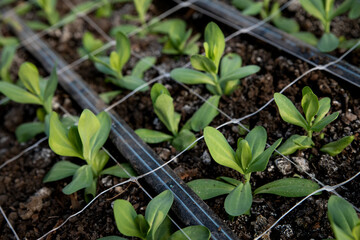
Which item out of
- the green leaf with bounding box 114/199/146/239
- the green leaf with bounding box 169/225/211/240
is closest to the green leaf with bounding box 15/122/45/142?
the green leaf with bounding box 114/199/146/239

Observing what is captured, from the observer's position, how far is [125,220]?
93 centimetres

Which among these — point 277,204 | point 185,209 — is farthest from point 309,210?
point 185,209

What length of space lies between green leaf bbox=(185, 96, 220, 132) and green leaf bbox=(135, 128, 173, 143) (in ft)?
0.30

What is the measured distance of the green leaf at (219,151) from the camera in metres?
1.00

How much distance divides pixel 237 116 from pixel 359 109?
38cm

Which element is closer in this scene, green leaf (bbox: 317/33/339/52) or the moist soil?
the moist soil

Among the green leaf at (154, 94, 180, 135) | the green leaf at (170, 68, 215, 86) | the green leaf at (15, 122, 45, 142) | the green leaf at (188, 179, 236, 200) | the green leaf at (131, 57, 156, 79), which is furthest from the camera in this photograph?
the green leaf at (131, 57, 156, 79)

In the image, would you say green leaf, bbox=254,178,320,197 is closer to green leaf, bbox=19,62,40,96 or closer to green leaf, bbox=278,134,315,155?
green leaf, bbox=278,134,315,155

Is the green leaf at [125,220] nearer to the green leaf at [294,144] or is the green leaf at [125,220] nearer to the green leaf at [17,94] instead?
the green leaf at [294,144]

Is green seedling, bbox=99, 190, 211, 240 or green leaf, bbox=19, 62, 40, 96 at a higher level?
green leaf, bbox=19, 62, 40, 96

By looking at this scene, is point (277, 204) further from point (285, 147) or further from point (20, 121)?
point (20, 121)

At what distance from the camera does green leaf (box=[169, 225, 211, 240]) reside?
904 millimetres

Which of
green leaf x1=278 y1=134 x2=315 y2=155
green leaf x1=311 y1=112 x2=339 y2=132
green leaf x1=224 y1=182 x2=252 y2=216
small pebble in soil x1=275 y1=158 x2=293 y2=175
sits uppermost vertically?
green leaf x1=224 y1=182 x2=252 y2=216

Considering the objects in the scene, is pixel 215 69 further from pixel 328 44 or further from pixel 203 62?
pixel 328 44
